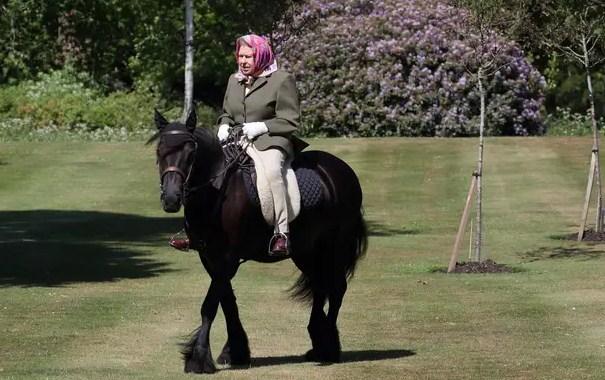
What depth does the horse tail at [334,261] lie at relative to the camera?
1301 centimetres

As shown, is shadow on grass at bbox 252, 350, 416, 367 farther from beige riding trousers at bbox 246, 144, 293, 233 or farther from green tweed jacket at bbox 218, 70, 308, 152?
green tweed jacket at bbox 218, 70, 308, 152

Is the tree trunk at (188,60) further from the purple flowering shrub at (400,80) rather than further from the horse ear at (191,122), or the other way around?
the horse ear at (191,122)

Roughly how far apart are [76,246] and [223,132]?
463 inches

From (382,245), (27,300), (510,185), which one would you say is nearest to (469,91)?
(510,185)

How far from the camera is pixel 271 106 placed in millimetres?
12133

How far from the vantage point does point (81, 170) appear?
35.9m

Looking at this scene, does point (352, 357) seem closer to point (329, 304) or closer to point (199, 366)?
point (329, 304)

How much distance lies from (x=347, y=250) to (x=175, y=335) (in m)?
2.05

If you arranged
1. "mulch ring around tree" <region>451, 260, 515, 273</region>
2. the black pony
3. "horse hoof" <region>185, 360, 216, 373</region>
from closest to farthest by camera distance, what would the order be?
the black pony
"horse hoof" <region>185, 360, 216, 373</region>
"mulch ring around tree" <region>451, 260, 515, 273</region>

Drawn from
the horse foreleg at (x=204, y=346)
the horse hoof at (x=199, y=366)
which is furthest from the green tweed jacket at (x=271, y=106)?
the horse hoof at (x=199, y=366)

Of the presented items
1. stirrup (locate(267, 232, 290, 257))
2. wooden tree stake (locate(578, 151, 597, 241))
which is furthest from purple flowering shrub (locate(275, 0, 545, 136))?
stirrup (locate(267, 232, 290, 257))

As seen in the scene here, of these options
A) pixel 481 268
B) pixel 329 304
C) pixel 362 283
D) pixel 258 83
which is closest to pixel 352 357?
pixel 329 304

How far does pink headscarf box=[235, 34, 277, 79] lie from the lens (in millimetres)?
11938

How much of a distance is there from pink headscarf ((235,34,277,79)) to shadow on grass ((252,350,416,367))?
235 centimetres
